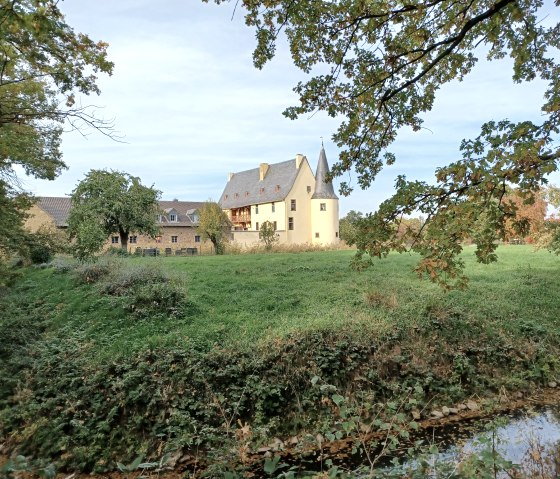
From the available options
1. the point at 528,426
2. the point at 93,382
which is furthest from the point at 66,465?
the point at 528,426

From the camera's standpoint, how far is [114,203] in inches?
1125

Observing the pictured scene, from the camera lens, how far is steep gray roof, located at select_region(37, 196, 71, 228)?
44.8 metres

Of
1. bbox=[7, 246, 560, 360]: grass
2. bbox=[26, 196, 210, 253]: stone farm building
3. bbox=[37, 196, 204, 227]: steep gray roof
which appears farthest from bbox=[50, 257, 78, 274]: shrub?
bbox=[26, 196, 210, 253]: stone farm building

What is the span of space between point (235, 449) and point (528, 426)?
4.66 m

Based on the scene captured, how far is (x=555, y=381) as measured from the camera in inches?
320

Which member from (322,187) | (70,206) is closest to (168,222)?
(70,206)

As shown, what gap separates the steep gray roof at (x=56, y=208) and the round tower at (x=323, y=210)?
91.9 feet

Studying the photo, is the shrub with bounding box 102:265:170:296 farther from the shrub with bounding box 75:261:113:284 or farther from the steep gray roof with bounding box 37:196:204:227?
the steep gray roof with bounding box 37:196:204:227

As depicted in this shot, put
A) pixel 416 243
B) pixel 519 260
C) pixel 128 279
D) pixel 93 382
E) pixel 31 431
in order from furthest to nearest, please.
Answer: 1. pixel 519 260
2. pixel 128 279
3. pixel 93 382
4. pixel 31 431
5. pixel 416 243

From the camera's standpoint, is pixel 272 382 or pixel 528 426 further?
pixel 272 382

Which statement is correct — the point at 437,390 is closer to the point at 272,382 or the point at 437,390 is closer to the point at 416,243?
the point at 272,382

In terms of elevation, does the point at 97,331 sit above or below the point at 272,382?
above

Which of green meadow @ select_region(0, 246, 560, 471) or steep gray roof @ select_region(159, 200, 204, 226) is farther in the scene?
steep gray roof @ select_region(159, 200, 204, 226)

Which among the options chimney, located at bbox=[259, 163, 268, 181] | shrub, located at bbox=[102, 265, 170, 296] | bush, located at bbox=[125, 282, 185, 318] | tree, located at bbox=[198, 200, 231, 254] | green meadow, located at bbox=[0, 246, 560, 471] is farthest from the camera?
chimney, located at bbox=[259, 163, 268, 181]
